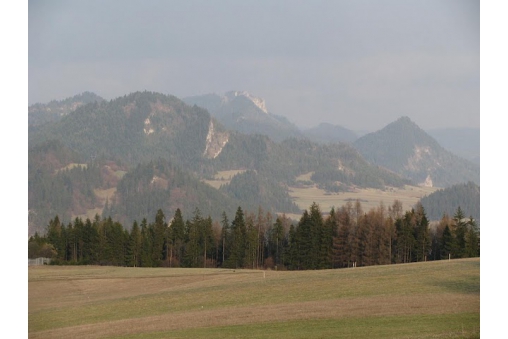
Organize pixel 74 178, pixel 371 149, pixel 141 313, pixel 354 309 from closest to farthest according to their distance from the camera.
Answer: pixel 354 309, pixel 141 313, pixel 74 178, pixel 371 149

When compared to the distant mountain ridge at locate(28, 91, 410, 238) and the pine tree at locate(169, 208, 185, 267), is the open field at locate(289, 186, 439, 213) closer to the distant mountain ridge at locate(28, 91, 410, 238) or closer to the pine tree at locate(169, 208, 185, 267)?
the distant mountain ridge at locate(28, 91, 410, 238)

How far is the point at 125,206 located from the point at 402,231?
7650cm

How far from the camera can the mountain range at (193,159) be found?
114250mm

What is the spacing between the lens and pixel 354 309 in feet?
74.4

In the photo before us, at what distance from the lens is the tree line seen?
46.7 meters

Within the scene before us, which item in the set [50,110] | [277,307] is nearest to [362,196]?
[277,307]

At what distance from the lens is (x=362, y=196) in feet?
381

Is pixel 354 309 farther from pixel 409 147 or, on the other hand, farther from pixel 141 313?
pixel 409 147

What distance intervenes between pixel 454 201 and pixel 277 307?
222 feet

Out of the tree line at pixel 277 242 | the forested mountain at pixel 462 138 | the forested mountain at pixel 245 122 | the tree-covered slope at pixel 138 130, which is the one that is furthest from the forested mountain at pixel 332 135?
the tree line at pixel 277 242

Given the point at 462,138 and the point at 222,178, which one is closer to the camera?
the point at 462,138

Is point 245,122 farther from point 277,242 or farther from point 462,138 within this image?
point 462,138

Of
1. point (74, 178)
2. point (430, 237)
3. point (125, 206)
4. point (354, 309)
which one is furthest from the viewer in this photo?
point (74, 178)
